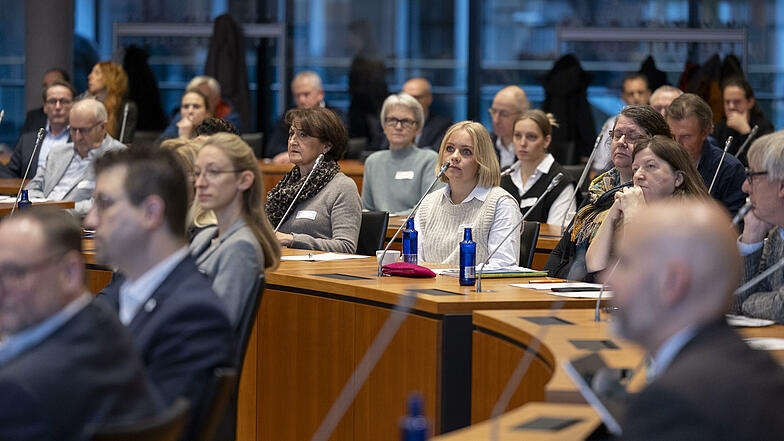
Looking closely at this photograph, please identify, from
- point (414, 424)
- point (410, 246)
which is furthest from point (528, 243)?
point (414, 424)

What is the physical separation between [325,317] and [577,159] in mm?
5309

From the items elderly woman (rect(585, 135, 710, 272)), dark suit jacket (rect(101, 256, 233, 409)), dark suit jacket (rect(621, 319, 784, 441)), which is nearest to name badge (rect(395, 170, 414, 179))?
elderly woman (rect(585, 135, 710, 272))

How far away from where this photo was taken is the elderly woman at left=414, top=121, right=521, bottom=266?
169 inches

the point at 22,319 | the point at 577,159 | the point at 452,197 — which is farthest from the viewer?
the point at 577,159

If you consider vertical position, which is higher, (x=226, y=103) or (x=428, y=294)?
(x=226, y=103)

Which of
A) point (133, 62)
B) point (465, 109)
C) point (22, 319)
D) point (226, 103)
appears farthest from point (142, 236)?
point (465, 109)

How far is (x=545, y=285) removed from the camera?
361cm

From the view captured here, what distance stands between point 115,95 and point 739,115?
4.61 metres

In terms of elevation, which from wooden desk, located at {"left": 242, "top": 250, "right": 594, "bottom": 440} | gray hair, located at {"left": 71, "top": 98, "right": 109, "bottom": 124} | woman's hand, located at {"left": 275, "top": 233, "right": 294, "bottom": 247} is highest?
gray hair, located at {"left": 71, "top": 98, "right": 109, "bottom": 124}

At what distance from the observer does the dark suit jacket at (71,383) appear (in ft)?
5.84

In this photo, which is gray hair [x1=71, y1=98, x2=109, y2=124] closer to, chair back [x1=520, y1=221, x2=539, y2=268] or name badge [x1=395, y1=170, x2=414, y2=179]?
name badge [x1=395, y1=170, x2=414, y2=179]

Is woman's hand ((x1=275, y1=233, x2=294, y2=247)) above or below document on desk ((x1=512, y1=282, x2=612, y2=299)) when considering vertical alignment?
above

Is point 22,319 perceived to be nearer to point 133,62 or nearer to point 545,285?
point 545,285

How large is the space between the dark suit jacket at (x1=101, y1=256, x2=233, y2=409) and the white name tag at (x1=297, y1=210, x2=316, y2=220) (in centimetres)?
277
